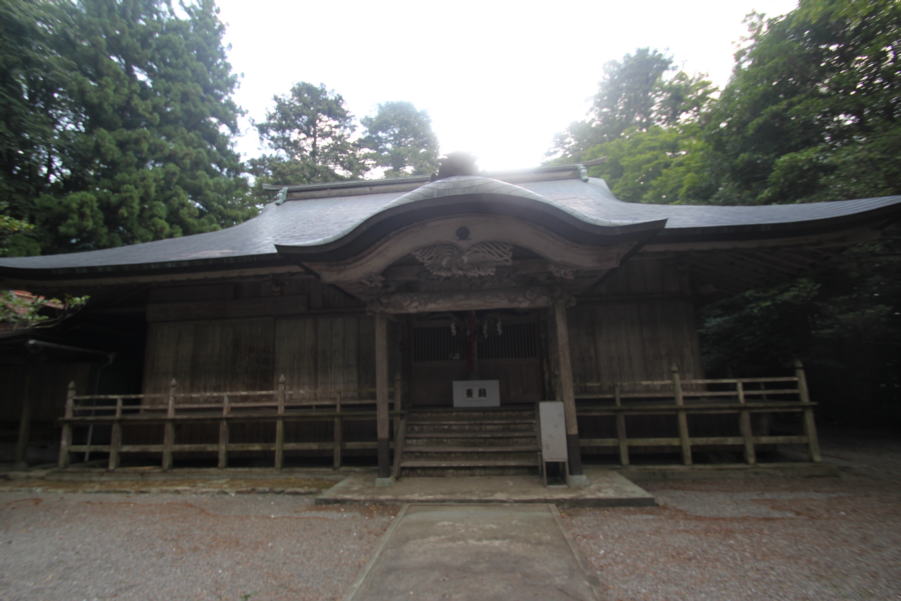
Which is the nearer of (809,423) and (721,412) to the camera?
(809,423)

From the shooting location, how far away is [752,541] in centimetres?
396

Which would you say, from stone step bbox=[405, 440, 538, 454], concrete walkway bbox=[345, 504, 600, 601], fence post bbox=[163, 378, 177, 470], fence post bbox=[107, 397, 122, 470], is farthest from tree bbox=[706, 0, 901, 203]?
fence post bbox=[107, 397, 122, 470]

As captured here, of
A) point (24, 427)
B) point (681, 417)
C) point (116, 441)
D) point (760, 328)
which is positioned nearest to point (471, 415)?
point (681, 417)

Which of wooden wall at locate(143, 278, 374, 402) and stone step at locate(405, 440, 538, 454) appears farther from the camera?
wooden wall at locate(143, 278, 374, 402)

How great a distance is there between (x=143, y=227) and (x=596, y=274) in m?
17.4

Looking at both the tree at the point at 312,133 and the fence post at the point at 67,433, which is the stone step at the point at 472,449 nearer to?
the fence post at the point at 67,433

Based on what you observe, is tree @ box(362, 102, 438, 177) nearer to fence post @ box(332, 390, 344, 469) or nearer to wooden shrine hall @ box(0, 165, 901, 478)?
wooden shrine hall @ box(0, 165, 901, 478)

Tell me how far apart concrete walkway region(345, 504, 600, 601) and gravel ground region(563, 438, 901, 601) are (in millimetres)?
284

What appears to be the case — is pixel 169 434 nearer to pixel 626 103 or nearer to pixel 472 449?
pixel 472 449

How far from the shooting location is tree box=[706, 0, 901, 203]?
873 centimetres

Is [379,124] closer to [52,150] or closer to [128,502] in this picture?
[52,150]

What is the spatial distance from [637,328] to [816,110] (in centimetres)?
833

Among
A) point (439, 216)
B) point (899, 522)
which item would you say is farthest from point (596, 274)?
point (899, 522)

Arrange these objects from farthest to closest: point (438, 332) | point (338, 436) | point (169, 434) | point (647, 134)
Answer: point (647, 134), point (438, 332), point (169, 434), point (338, 436)
